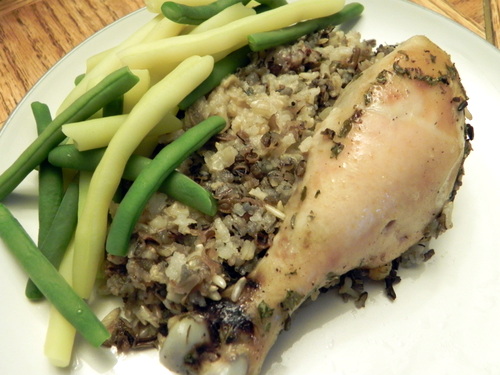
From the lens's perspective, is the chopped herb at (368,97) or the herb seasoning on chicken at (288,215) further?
the chopped herb at (368,97)

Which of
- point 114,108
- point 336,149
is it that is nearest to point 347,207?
point 336,149

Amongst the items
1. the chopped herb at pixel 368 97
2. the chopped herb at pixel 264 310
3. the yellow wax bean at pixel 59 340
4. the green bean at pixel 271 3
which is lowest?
the chopped herb at pixel 264 310

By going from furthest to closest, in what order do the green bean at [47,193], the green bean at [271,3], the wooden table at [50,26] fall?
1. the wooden table at [50,26]
2. the green bean at [271,3]
3. the green bean at [47,193]

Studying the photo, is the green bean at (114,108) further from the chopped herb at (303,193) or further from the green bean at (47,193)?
the chopped herb at (303,193)

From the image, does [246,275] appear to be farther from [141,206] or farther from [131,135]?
[131,135]

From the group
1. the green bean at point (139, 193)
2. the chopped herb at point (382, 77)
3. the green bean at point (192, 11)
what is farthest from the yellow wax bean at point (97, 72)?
the chopped herb at point (382, 77)

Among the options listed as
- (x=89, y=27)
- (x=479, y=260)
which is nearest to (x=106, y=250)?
(x=479, y=260)

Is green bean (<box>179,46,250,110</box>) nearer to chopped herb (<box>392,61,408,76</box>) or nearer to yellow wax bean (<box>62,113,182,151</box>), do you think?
yellow wax bean (<box>62,113,182,151</box>)
